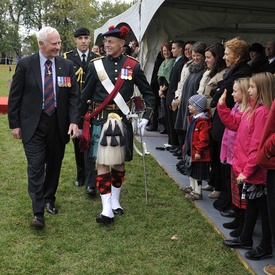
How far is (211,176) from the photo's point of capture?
A: 4.93m

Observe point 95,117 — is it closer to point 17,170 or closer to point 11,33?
point 17,170

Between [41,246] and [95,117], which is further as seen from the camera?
[95,117]

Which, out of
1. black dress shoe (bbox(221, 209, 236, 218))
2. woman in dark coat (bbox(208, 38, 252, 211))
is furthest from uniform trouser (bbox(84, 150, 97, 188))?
black dress shoe (bbox(221, 209, 236, 218))

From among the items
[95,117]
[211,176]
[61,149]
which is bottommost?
[211,176]

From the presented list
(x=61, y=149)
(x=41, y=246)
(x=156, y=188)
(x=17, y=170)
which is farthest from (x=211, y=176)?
(x=17, y=170)

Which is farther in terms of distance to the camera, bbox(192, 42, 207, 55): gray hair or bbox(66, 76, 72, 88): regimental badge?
bbox(192, 42, 207, 55): gray hair

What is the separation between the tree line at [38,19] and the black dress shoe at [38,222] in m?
49.2

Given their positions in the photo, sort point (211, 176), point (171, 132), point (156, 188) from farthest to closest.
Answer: point (171, 132), point (156, 188), point (211, 176)

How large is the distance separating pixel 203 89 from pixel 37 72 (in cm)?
206

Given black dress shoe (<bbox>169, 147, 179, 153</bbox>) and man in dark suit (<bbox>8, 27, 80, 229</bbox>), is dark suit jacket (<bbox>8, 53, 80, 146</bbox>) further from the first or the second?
black dress shoe (<bbox>169, 147, 179, 153</bbox>)

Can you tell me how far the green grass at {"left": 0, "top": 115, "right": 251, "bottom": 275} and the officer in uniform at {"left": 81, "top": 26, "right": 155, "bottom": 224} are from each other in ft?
1.18

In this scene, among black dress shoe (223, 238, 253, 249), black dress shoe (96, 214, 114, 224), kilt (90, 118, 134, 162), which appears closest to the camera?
black dress shoe (223, 238, 253, 249)

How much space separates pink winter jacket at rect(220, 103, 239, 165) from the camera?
3972 mm

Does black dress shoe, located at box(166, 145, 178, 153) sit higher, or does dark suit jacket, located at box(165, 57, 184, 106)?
dark suit jacket, located at box(165, 57, 184, 106)
